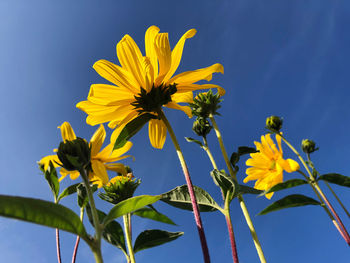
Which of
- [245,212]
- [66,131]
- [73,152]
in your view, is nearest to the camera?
[73,152]

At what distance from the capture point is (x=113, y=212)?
1.98 feet

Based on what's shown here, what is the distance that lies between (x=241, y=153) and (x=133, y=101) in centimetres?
80

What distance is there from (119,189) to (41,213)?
1.18 meters

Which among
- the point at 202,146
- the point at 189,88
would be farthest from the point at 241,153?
the point at 189,88

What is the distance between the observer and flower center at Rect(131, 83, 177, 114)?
111 cm

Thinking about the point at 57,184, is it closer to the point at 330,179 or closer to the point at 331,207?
the point at 330,179

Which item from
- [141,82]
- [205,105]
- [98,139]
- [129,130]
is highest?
[205,105]

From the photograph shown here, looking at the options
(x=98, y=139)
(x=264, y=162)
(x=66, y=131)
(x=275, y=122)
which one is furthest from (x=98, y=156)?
(x=275, y=122)

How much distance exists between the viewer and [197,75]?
3.72 ft

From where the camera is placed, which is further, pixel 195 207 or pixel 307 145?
pixel 307 145

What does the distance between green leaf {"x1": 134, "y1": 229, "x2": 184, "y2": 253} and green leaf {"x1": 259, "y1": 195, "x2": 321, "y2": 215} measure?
36 centimetres

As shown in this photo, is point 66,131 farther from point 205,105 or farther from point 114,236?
point 205,105

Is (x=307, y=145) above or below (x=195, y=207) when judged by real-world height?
above

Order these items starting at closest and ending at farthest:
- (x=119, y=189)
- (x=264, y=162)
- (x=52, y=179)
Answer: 1. (x=52, y=179)
2. (x=119, y=189)
3. (x=264, y=162)
